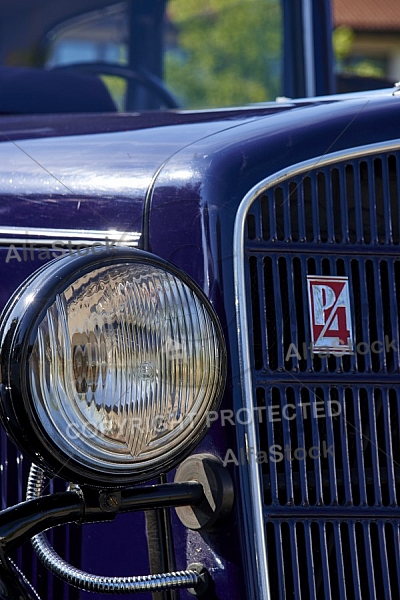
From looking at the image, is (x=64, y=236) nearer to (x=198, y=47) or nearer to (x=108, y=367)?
(x=108, y=367)

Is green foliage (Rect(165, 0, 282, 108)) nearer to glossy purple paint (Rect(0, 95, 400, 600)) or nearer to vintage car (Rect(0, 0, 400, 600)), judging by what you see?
glossy purple paint (Rect(0, 95, 400, 600))

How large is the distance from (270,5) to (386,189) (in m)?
1.67

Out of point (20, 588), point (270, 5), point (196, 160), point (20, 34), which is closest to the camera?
point (20, 588)

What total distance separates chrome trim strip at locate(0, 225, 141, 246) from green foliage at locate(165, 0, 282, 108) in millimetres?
1307

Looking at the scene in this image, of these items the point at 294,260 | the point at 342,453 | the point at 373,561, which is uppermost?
the point at 294,260

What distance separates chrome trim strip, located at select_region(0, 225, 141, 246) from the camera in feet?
6.14

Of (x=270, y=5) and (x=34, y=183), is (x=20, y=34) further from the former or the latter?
(x=34, y=183)

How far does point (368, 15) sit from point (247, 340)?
1447 cm

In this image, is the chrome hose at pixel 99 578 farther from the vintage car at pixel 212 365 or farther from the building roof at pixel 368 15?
the building roof at pixel 368 15

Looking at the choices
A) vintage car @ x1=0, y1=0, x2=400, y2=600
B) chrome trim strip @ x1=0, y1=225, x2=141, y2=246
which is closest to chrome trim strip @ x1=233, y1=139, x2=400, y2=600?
vintage car @ x1=0, y1=0, x2=400, y2=600

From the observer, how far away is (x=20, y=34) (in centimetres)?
302

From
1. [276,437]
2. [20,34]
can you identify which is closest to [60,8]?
[20,34]

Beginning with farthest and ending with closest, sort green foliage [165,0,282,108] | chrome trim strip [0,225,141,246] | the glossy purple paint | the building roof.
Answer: the building roof
green foliage [165,0,282,108]
chrome trim strip [0,225,141,246]
the glossy purple paint

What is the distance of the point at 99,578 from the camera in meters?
1.58
